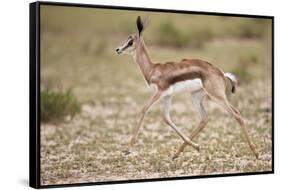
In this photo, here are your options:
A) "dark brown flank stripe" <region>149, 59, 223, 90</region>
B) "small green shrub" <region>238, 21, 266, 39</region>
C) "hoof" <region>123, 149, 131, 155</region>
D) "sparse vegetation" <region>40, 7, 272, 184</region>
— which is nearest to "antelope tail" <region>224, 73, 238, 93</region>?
"sparse vegetation" <region>40, 7, 272, 184</region>

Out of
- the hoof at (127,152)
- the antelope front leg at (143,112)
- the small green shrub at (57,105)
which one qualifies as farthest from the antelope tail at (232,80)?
the small green shrub at (57,105)

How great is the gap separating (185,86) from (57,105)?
1.43 meters

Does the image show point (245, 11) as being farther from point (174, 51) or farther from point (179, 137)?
point (179, 137)

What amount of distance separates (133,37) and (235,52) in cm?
133

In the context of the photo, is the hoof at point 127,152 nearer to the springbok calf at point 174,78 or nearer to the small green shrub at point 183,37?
the springbok calf at point 174,78

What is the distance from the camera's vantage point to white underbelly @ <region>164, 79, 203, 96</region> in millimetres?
6328

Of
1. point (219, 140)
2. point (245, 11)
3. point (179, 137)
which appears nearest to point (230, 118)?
point (219, 140)

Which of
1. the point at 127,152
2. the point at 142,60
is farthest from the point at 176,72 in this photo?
the point at 127,152

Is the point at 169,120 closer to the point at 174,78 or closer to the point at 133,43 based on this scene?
the point at 174,78

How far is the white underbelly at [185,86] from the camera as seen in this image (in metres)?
6.33

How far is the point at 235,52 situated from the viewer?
7152mm

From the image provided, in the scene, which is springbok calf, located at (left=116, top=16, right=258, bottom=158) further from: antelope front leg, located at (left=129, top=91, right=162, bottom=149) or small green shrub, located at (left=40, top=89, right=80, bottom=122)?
small green shrub, located at (left=40, top=89, right=80, bottom=122)

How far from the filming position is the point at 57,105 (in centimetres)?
698

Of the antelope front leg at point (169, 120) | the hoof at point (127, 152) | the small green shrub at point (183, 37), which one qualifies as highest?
the small green shrub at point (183, 37)
